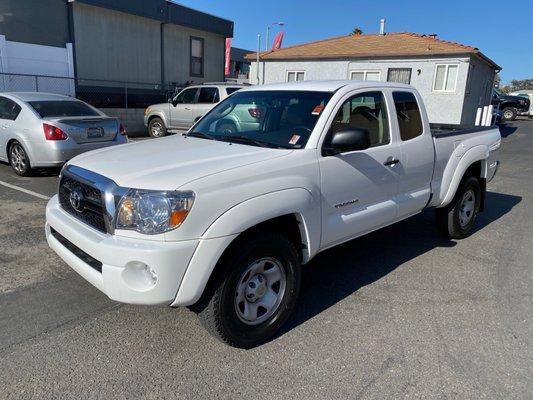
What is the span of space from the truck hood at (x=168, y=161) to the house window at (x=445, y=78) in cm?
1883

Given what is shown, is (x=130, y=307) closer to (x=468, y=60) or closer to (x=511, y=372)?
(x=511, y=372)

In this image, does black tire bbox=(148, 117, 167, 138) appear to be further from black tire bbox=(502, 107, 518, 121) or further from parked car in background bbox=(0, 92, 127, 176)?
black tire bbox=(502, 107, 518, 121)

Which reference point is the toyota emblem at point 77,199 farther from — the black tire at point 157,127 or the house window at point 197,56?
the house window at point 197,56

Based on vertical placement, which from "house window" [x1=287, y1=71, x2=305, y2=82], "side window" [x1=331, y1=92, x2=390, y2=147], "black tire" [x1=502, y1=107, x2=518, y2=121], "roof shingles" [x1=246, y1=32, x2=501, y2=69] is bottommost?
"black tire" [x1=502, y1=107, x2=518, y2=121]

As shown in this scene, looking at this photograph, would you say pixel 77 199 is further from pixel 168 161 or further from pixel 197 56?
pixel 197 56

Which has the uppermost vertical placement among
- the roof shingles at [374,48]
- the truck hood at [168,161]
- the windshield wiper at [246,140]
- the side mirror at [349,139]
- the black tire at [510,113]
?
the roof shingles at [374,48]

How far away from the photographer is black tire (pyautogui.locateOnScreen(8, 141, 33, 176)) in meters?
7.93

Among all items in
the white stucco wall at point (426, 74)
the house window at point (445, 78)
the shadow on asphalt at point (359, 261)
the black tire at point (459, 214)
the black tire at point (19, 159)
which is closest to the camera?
the shadow on asphalt at point (359, 261)

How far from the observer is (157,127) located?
15000mm

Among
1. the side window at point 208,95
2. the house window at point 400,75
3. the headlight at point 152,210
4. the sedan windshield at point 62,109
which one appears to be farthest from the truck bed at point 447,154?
the house window at point 400,75

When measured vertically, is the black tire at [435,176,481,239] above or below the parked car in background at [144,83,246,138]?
below

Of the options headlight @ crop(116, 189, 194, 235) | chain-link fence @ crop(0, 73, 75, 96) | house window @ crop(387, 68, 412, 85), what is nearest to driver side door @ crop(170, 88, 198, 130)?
chain-link fence @ crop(0, 73, 75, 96)

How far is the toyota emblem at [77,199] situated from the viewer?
10.5 ft

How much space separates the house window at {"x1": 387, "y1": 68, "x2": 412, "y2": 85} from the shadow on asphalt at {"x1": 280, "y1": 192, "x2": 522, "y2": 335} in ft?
51.4
